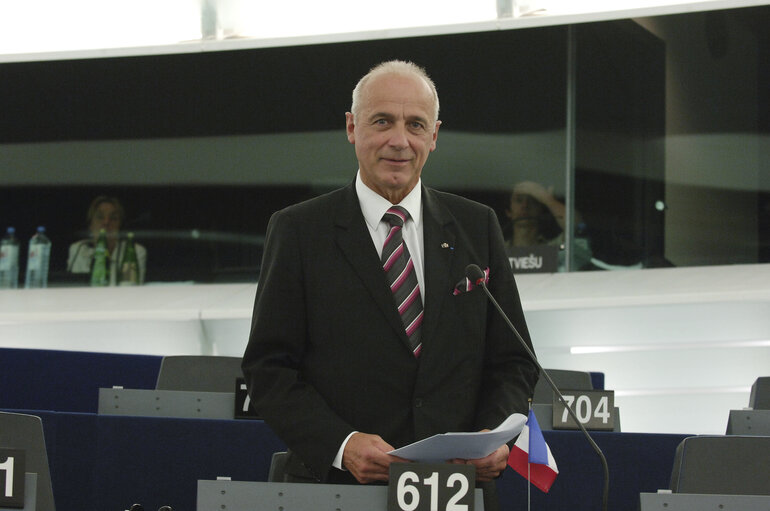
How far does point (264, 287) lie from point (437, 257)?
29 centimetres

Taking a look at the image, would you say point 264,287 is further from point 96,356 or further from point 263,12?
point 263,12

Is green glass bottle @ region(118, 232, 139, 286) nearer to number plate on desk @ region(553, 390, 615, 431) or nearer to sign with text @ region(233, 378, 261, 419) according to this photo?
sign with text @ region(233, 378, 261, 419)

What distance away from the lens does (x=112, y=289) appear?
22.2 feet

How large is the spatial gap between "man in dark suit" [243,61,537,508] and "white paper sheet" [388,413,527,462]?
0.06 metres

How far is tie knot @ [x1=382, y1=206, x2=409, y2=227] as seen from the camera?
1.98 metres

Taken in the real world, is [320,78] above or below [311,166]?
above

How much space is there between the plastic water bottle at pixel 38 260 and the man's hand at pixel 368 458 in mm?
5636

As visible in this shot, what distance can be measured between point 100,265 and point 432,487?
5801 mm

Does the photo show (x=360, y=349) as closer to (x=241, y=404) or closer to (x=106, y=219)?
(x=241, y=404)

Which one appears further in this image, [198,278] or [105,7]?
[198,278]

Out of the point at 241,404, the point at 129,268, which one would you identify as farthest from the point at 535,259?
the point at 241,404

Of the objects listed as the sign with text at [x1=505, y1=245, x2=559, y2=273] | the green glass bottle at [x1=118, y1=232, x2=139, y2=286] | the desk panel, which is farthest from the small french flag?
the green glass bottle at [x1=118, y1=232, x2=139, y2=286]

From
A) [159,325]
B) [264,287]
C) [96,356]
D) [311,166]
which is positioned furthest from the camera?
[311,166]

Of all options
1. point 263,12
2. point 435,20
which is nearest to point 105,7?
point 263,12
